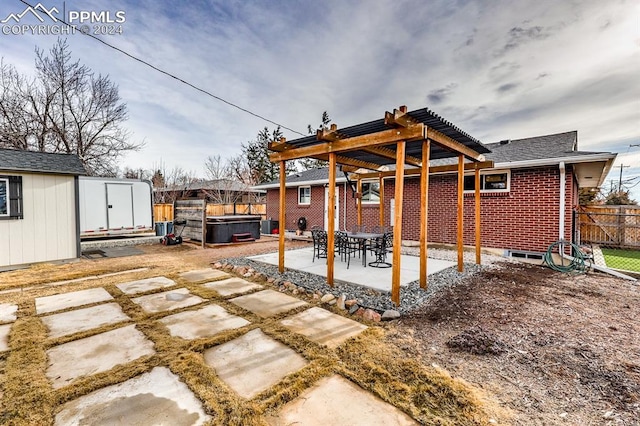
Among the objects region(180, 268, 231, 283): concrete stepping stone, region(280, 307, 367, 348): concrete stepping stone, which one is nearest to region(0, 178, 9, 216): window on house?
region(180, 268, 231, 283): concrete stepping stone

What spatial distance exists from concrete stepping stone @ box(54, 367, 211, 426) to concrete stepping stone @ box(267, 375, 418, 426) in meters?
0.58

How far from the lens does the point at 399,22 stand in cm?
806

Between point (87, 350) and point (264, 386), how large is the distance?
77.6 inches

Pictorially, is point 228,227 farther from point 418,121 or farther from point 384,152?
point 418,121

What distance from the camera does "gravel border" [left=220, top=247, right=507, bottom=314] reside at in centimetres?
407

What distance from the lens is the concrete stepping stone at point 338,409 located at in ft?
6.12

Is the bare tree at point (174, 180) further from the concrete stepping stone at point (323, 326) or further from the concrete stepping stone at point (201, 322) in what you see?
the concrete stepping stone at point (323, 326)

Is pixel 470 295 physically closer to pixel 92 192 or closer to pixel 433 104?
pixel 433 104

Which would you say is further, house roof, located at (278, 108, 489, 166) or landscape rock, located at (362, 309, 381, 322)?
house roof, located at (278, 108, 489, 166)

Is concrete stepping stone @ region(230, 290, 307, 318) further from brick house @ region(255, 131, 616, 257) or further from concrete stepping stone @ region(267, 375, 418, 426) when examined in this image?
brick house @ region(255, 131, 616, 257)

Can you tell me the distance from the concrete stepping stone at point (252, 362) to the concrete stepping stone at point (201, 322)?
0.40m

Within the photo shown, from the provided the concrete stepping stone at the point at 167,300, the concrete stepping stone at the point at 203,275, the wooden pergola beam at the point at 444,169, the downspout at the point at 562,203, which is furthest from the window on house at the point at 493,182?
the concrete stepping stone at the point at 167,300

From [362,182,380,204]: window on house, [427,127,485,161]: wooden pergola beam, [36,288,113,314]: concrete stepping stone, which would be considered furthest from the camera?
[362,182,380,204]: window on house

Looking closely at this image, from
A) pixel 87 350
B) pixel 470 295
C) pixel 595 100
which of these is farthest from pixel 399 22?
pixel 87 350
